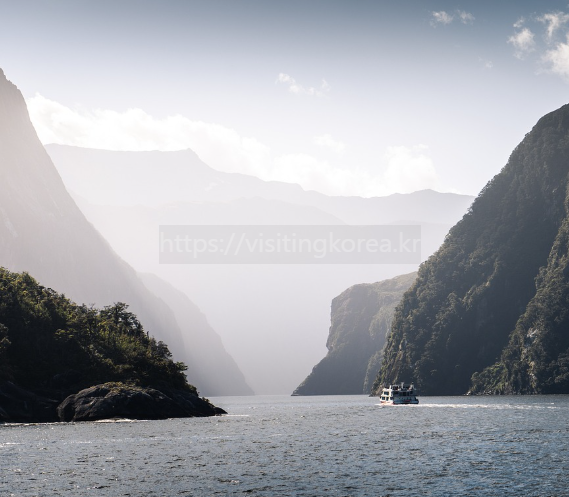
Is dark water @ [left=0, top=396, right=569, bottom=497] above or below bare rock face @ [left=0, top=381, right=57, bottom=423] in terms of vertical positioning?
below

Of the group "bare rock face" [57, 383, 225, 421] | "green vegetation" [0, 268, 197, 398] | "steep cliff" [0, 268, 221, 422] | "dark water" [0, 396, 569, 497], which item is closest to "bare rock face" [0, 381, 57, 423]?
"steep cliff" [0, 268, 221, 422]

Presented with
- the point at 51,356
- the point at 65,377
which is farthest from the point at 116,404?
the point at 51,356

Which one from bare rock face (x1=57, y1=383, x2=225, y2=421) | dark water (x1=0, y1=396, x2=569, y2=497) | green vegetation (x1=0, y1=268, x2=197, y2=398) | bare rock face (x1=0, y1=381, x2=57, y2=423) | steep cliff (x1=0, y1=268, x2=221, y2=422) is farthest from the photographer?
green vegetation (x1=0, y1=268, x2=197, y2=398)

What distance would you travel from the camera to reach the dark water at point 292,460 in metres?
67.7

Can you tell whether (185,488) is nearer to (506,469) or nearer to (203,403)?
(506,469)

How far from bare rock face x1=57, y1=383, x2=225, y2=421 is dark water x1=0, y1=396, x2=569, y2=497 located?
1741cm

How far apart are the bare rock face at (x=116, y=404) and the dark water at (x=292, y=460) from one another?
Answer: 17409 millimetres

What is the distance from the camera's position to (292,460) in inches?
3433

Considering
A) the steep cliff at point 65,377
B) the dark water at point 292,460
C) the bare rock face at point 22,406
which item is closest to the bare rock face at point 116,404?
the steep cliff at point 65,377

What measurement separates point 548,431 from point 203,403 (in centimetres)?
10223

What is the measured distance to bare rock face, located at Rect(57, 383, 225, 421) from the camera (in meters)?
156

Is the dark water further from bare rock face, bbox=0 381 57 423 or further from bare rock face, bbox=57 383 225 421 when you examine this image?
bare rock face, bbox=0 381 57 423

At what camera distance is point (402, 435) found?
117m

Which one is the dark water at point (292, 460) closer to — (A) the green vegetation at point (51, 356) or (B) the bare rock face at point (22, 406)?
(B) the bare rock face at point (22, 406)
